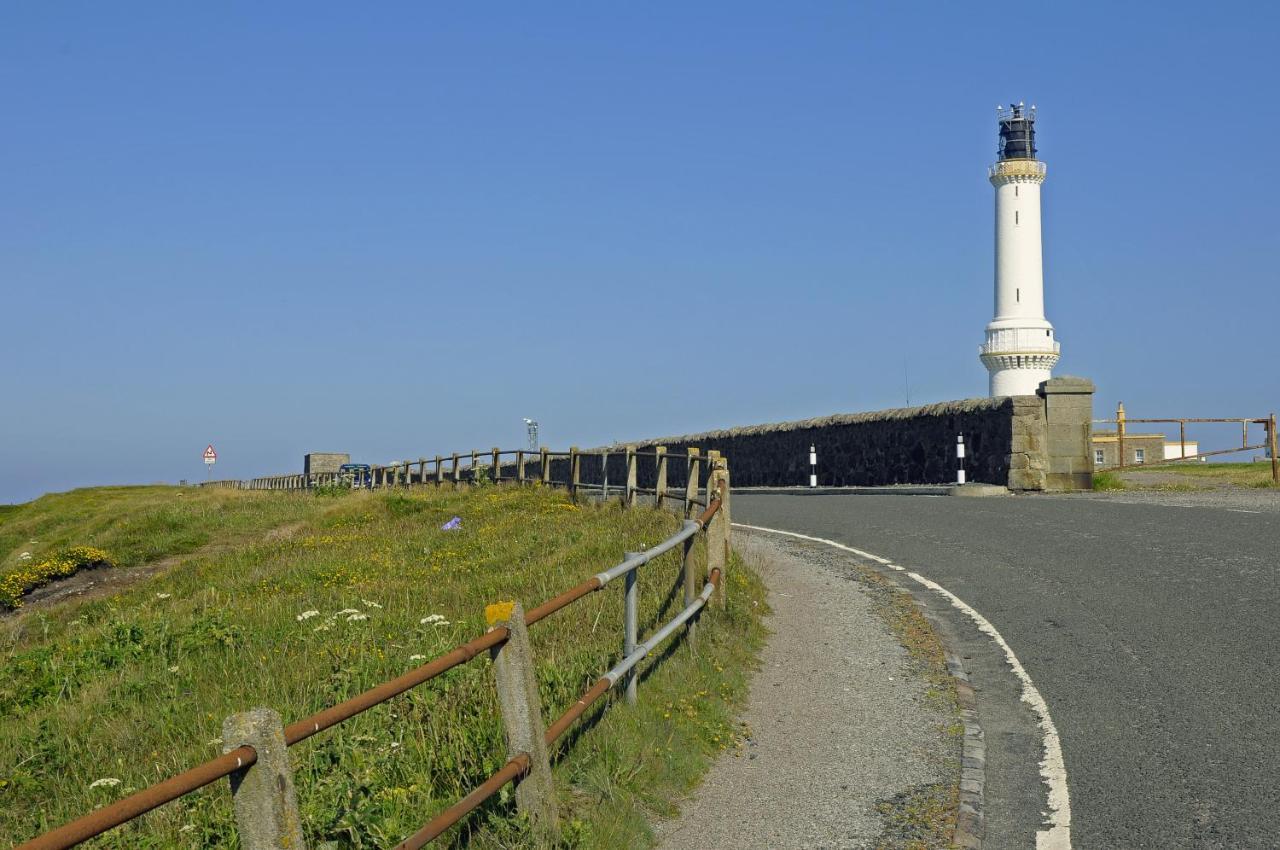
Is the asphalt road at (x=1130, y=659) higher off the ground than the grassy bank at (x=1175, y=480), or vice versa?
the grassy bank at (x=1175, y=480)

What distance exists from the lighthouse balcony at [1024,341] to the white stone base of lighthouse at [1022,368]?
0.24m

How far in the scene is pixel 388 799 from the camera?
5789mm

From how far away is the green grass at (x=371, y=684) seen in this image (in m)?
6.14

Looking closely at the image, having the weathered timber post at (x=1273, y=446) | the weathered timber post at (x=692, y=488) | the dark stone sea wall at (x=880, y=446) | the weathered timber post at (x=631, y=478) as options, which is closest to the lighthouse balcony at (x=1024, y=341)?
the dark stone sea wall at (x=880, y=446)

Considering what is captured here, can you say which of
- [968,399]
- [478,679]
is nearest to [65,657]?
[478,679]

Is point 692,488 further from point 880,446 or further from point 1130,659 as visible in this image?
point 880,446

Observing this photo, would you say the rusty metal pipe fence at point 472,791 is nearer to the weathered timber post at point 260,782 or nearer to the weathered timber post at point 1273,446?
the weathered timber post at point 260,782

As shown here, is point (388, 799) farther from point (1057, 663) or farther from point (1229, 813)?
point (1057, 663)

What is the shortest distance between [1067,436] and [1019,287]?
42467 mm

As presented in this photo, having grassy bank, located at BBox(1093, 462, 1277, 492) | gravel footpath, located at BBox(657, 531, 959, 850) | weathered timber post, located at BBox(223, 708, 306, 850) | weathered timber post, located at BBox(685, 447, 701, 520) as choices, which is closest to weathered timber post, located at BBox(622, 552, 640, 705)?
gravel footpath, located at BBox(657, 531, 959, 850)

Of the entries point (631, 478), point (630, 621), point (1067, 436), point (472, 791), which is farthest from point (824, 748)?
point (1067, 436)

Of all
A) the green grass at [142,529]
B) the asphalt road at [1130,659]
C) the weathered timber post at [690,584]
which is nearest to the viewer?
the asphalt road at [1130,659]

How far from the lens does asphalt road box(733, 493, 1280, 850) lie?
613 centimetres

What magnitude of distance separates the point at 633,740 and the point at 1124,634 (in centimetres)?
511
